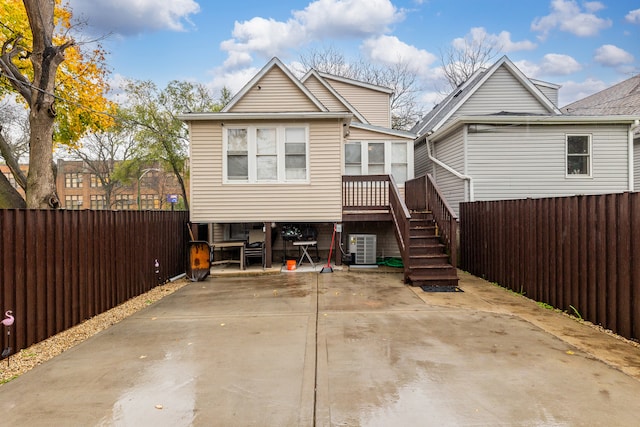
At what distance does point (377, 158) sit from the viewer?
10.8 m

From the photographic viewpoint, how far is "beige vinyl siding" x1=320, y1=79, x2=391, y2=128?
13.9 m

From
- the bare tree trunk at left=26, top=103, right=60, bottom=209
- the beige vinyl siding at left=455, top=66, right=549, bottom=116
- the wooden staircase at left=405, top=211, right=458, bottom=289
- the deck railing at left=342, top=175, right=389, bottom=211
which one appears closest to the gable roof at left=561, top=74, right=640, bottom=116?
the beige vinyl siding at left=455, top=66, right=549, bottom=116

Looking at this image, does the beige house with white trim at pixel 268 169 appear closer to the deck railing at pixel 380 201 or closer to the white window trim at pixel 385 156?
the deck railing at pixel 380 201

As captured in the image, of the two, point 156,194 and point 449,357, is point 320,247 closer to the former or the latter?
point 449,357

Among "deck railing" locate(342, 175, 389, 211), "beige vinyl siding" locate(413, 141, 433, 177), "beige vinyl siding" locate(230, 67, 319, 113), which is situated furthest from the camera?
"beige vinyl siding" locate(413, 141, 433, 177)

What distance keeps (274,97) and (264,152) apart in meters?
2.28

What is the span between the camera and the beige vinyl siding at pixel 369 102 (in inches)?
548

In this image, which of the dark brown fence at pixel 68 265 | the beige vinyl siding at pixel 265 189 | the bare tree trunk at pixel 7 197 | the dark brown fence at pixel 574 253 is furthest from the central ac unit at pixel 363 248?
the bare tree trunk at pixel 7 197

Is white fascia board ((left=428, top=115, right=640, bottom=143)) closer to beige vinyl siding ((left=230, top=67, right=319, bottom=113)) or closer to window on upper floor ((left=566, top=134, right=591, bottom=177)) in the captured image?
window on upper floor ((left=566, top=134, right=591, bottom=177))

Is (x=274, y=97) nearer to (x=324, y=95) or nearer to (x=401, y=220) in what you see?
(x=324, y=95)

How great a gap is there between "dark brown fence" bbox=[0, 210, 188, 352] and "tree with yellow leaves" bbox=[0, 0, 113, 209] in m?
2.45

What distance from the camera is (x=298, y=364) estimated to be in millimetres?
3387

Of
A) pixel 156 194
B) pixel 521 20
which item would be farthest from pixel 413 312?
pixel 156 194

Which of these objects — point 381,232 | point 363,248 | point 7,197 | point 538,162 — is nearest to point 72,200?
point 7,197
